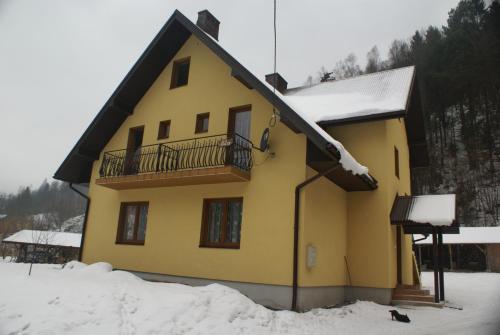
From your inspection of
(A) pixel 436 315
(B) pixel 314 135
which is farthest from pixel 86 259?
(A) pixel 436 315

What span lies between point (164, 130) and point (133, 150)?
1.44 metres

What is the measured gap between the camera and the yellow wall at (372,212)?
11.5 m

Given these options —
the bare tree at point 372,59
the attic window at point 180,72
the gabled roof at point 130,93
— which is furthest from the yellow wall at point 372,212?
the bare tree at point 372,59

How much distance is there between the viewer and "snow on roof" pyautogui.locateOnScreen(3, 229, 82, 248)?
37.9m

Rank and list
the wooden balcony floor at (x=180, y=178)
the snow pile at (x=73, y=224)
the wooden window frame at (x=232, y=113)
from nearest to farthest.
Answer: the wooden balcony floor at (x=180, y=178) < the wooden window frame at (x=232, y=113) < the snow pile at (x=73, y=224)

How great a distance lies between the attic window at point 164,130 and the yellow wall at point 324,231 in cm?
558

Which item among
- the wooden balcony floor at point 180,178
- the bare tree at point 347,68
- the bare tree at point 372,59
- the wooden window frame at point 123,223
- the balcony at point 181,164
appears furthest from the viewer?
the bare tree at point 347,68

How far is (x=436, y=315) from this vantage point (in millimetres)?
9852

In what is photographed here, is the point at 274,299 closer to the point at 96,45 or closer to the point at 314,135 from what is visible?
the point at 314,135

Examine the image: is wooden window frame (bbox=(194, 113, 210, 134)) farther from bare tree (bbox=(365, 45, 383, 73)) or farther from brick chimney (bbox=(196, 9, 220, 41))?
bare tree (bbox=(365, 45, 383, 73))

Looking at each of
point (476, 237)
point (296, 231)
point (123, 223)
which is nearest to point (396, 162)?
point (296, 231)

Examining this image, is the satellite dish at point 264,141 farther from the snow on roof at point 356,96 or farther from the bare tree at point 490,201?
the bare tree at point 490,201

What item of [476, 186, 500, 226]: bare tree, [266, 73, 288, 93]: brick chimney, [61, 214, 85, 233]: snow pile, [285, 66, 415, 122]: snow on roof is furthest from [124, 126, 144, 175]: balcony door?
[61, 214, 85, 233]: snow pile

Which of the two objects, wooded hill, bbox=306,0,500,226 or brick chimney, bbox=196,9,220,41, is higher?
wooded hill, bbox=306,0,500,226
